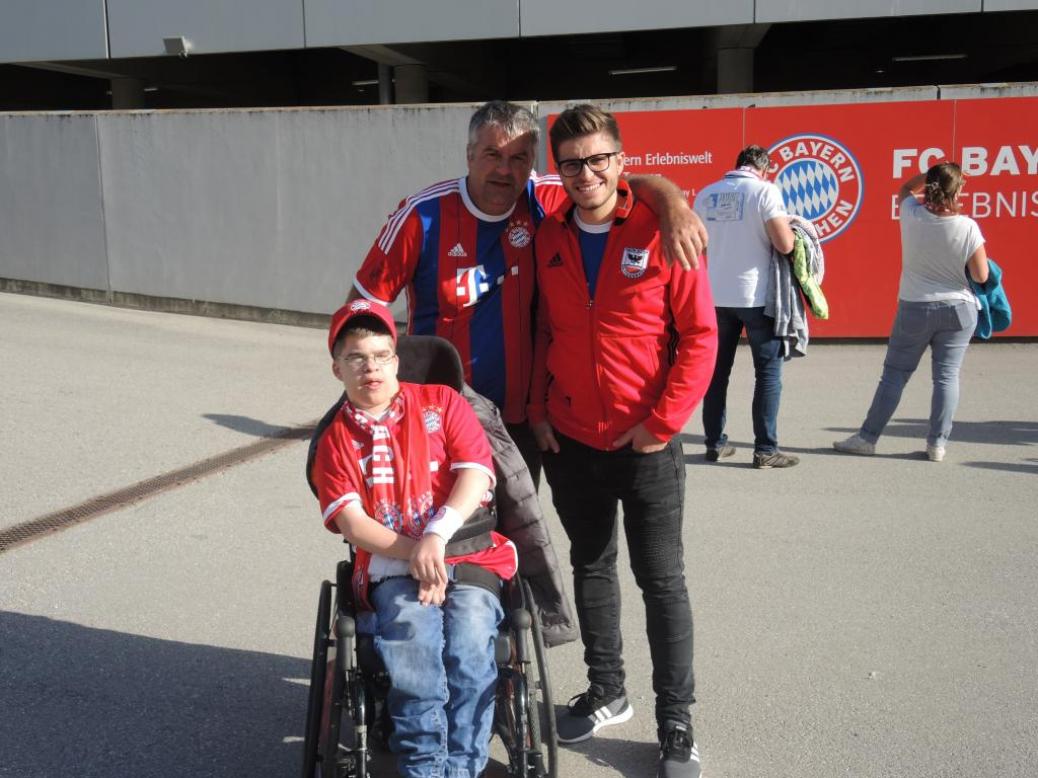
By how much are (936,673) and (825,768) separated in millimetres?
811

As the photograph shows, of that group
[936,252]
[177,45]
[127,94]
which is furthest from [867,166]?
[127,94]

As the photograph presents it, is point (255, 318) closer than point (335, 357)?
No

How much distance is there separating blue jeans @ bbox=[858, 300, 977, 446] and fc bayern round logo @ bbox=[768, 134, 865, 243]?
345cm

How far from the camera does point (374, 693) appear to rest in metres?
2.78

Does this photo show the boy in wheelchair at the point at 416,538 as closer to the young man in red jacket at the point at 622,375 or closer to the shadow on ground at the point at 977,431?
the young man in red jacket at the point at 622,375

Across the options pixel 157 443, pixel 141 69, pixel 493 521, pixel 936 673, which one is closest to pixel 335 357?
pixel 493 521

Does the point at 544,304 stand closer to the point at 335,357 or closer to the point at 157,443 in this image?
the point at 335,357

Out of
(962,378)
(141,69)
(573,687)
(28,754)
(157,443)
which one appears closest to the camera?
(28,754)

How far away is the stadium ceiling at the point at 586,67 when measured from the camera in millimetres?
19016

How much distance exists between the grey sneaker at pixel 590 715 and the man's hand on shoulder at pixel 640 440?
85 centimetres

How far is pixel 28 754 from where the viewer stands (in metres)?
→ 3.32

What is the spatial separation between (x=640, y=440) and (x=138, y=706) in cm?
193

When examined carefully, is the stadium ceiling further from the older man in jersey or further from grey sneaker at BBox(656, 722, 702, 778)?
grey sneaker at BBox(656, 722, 702, 778)

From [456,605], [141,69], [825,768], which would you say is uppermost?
[141,69]
